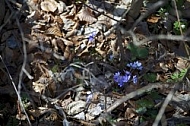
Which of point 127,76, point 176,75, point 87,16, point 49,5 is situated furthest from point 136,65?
point 49,5

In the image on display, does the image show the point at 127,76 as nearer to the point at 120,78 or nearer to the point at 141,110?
the point at 120,78

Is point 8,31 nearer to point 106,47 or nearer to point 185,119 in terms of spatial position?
point 106,47

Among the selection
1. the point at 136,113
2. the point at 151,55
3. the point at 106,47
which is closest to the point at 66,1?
the point at 106,47

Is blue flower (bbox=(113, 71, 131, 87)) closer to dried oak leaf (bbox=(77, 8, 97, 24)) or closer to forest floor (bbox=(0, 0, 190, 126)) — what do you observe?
forest floor (bbox=(0, 0, 190, 126))

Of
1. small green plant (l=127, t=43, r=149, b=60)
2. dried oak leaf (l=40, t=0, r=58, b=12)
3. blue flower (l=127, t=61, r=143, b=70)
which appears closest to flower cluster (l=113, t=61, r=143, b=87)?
blue flower (l=127, t=61, r=143, b=70)

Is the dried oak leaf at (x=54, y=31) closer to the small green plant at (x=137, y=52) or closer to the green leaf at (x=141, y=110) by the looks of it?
the small green plant at (x=137, y=52)

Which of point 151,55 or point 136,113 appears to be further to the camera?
point 151,55

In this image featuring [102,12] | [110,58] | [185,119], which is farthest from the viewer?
[102,12]
